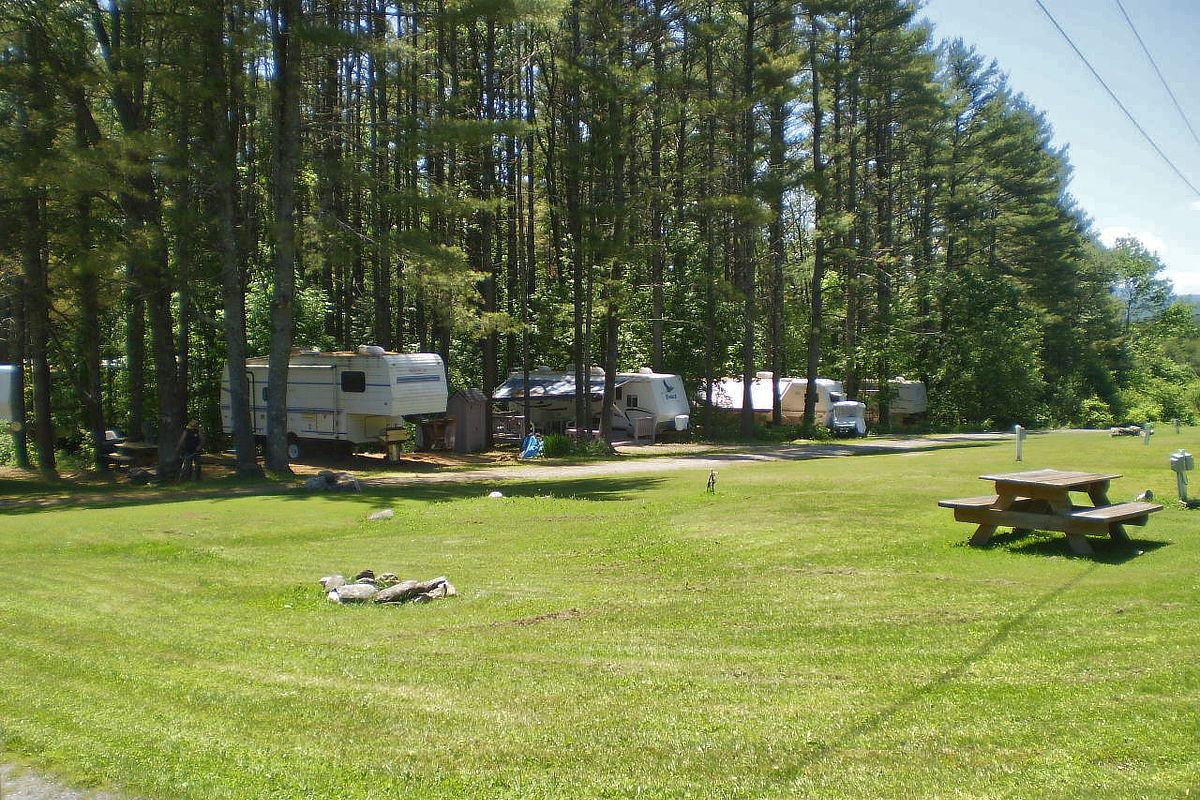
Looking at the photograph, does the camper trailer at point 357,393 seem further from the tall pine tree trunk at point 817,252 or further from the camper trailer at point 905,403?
the camper trailer at point 905,403

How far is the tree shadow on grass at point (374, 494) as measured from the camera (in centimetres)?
1577

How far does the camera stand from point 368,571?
29.2ft

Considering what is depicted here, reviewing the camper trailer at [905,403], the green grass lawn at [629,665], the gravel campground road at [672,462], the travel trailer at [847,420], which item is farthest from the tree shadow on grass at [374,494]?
the camper trailer at [905,403]

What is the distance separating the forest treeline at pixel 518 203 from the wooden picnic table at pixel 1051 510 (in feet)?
44.1

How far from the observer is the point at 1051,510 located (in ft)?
29.3

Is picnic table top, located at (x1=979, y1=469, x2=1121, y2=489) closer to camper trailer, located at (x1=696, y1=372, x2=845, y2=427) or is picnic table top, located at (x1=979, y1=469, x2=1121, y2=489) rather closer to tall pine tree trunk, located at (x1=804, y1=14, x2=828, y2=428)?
tall pine tree trunk, located at (x1=804, y1=14, x2=828, y2=428)

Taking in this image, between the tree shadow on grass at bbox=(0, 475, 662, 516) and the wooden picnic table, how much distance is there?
7071 millimetres

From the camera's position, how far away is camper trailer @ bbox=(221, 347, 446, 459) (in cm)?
2372

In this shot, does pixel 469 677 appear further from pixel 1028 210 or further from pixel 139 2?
pixel 1028 210

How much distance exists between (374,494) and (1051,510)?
11606mm

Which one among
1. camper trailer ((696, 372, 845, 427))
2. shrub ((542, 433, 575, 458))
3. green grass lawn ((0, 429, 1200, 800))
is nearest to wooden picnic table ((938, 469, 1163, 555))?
green grass lawn ((0, 429, 1200, 800))

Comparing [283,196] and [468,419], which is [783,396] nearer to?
[468,419]

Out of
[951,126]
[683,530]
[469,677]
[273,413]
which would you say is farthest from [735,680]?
[951,126]

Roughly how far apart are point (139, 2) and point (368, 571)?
1623cm
